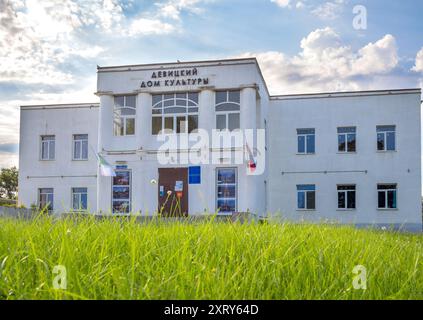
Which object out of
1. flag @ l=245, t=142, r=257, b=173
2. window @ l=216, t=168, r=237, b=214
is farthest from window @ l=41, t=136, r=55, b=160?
flag @ l=245, t=142, r=257, b=173

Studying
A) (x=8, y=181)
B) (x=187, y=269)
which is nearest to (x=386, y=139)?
(x=187, y=269)

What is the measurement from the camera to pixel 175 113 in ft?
88.6

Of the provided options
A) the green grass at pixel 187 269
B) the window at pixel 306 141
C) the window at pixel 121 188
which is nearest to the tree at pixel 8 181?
the window at pixel 121 188

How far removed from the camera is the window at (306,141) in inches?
1214

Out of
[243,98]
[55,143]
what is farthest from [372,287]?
[55,143]

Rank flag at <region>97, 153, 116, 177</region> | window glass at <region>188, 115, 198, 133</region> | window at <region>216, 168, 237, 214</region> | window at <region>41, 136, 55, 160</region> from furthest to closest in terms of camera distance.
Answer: window at <region>41, 136, 55, 160</region> < window glass at <region>188, 115, 198, 133</region> < flag at <region>97, 153, 116, 177</region> < window at <region>216, 168, 237, 214</region>

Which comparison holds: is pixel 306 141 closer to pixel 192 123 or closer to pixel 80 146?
pixel 192 123

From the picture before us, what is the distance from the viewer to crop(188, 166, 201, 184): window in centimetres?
2622

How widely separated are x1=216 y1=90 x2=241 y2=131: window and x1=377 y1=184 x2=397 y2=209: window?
986 cm

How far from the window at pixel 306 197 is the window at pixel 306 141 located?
220 cm

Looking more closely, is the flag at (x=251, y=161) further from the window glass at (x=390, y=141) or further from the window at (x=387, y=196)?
the window glass at (x=390, y=141)

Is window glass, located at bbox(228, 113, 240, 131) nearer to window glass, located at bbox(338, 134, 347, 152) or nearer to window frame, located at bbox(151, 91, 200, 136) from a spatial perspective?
window frame, located at bbox(151, 91, 200, 136)

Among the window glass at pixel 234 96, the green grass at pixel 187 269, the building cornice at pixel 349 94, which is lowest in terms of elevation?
the green grass at pixel 187 269
